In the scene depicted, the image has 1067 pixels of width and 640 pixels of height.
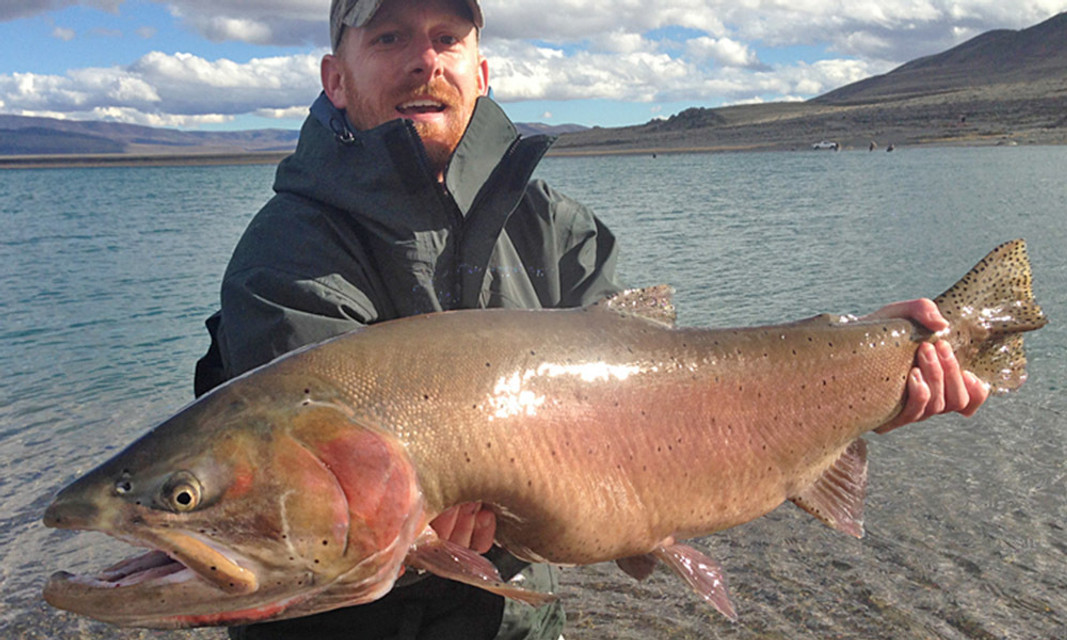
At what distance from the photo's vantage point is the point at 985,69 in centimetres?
17938

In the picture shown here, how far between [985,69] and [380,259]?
205831mm

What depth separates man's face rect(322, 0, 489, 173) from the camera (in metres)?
3.54

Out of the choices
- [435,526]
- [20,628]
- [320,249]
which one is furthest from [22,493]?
[435,526]

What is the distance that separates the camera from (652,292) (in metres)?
3.01

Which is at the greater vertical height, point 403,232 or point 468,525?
point 403,232

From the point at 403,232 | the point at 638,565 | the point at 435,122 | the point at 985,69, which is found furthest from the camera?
the point at 985,69

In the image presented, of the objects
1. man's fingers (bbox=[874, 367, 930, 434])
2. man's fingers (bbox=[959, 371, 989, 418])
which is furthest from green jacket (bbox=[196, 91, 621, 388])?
man's fingers (bbox=[959, 371, 989, 418])

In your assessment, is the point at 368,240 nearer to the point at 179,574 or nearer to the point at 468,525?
the point at 468,525

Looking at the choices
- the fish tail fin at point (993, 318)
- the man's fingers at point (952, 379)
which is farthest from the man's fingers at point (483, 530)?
the fish tail fin at point (993, 318)

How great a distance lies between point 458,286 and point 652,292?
2.68 feet

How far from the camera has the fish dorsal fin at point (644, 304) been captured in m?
2.96

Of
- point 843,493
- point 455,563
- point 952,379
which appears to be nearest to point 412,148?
point 455,563

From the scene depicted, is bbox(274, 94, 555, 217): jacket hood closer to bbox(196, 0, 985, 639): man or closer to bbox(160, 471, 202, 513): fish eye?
bbox(196, 0, 985, 639): man

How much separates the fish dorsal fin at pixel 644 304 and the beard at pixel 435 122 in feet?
3.28
